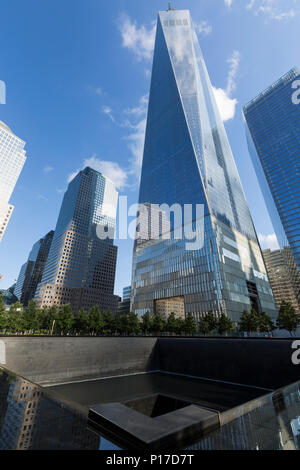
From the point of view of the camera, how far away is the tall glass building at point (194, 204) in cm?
6356

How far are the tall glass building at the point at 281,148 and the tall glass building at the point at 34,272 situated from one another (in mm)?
178340

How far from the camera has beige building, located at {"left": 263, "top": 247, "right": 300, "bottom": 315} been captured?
341 ft

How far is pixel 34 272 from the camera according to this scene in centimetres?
18362

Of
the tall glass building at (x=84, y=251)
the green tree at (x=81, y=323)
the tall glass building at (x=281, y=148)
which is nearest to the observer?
the green tree at (x=81, y=323)

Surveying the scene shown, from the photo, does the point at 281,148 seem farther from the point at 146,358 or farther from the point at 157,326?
the point at 146,358

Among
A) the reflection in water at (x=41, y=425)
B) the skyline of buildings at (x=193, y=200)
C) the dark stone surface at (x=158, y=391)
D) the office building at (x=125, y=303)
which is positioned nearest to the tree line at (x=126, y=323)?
the skyline of buildings at (x=193, y=200)

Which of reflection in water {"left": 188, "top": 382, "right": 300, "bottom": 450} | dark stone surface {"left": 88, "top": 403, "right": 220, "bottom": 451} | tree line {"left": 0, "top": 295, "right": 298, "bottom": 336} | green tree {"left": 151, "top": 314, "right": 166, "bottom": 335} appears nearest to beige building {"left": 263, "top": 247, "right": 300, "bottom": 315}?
tree line {"left": 0, "top": 295, "right": 298, "bottom": 336}

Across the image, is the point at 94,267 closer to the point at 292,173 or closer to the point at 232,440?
the point at 292,173

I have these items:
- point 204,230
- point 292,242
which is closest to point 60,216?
point 204,230

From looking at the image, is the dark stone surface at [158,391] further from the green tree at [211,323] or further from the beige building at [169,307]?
the beige building at [169,307]

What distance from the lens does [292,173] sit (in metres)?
100

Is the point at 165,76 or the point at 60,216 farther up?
the point at 165,76

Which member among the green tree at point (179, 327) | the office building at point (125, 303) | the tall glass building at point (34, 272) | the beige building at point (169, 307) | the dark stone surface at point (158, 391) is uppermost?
the tall glass building at point (34, 272)
